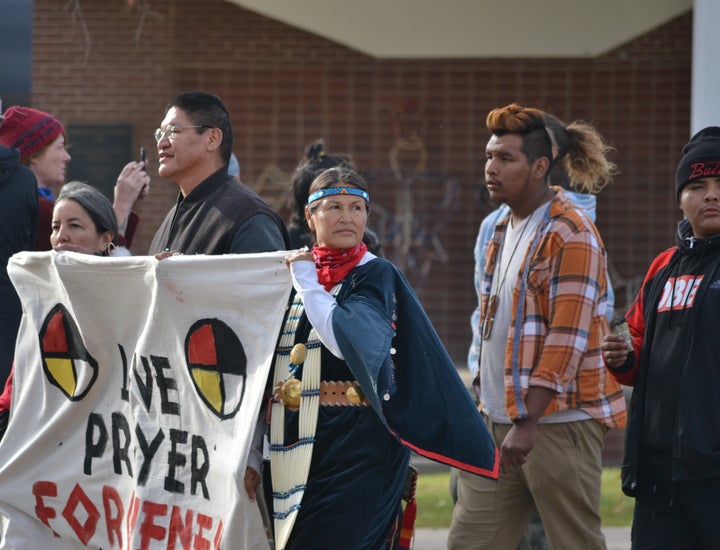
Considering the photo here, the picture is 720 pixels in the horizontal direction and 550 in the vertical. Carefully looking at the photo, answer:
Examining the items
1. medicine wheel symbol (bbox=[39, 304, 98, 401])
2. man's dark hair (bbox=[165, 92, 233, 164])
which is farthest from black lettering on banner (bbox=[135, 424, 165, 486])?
man's dark hair (bbox=[165, 92, 233, 164])

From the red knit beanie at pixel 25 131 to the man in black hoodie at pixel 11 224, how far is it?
0.92 ft

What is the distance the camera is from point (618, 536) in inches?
295

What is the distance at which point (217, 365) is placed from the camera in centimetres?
416

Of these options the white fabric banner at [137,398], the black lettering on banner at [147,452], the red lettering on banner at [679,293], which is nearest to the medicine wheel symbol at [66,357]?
the white fabric banner at [137,398]

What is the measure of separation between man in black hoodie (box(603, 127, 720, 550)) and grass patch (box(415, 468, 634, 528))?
11.5ft

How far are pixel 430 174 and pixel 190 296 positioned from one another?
8.07 m

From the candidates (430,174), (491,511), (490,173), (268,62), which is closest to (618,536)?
(491,511)

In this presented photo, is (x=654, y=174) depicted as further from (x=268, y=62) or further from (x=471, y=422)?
(x=471, y=422)

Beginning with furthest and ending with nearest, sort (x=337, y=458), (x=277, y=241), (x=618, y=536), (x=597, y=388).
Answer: (x=618, y=536)
(x=597, y=388)
(x=277, y=241)
(x=337, y=458)

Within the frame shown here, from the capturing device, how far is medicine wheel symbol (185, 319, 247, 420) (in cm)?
410

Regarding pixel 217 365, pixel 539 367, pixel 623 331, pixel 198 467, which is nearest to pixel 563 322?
pixel 539 367

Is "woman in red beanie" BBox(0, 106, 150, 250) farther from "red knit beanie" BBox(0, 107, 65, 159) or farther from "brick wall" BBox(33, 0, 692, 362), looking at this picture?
"brick wall" BBox(33, 0, 692, 362)

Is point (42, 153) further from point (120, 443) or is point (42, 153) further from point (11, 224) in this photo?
point (120, 443)

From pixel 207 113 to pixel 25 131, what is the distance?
4.79ft
